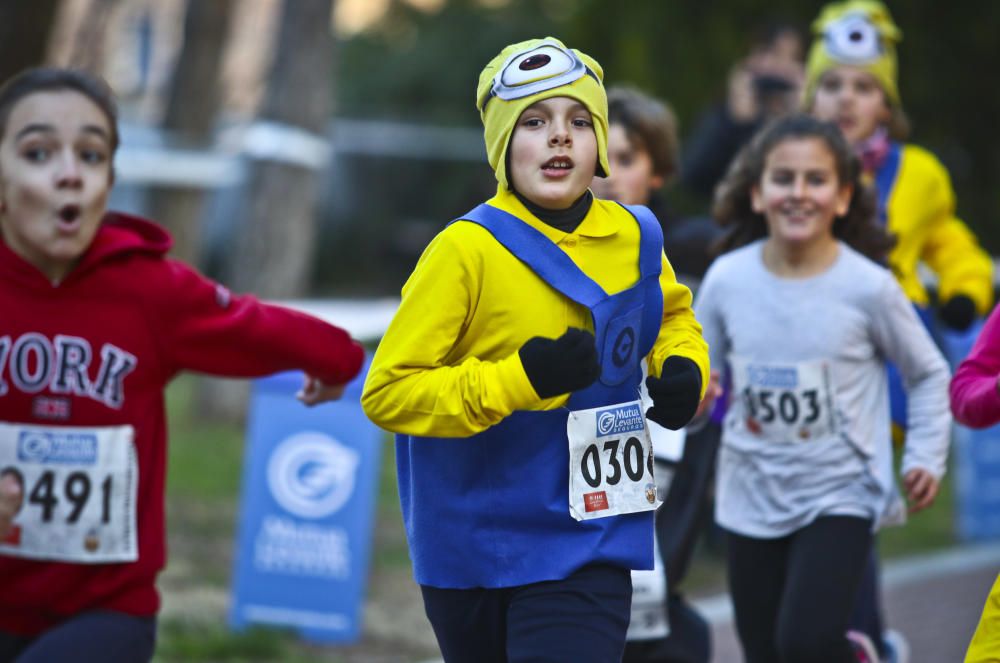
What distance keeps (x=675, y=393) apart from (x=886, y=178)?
2823mm

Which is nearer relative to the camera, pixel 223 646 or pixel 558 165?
pixel 558 165

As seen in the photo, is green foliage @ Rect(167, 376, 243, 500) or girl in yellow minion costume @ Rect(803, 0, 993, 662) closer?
girl in yellow minion costume @ Rect(803, 0, 993, 662)

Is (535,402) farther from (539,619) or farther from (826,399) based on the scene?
(826,399)

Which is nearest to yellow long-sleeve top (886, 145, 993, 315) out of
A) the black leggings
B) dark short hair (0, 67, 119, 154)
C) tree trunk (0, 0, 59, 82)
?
the black leggings

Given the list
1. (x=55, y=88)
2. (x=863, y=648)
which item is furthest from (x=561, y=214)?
(x=863, y=648)

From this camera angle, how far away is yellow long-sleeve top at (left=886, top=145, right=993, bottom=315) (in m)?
6.00

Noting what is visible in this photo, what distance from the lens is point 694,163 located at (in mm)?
7902

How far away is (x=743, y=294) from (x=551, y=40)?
149cm

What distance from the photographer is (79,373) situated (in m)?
3.86

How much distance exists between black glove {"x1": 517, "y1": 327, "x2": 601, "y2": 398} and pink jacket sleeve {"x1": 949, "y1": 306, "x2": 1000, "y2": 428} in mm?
1259

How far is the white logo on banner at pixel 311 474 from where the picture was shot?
682 centimetres

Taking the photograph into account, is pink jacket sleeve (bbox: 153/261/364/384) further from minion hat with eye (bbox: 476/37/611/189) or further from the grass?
the grass

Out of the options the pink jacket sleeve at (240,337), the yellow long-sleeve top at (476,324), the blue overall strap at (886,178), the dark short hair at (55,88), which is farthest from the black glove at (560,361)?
the blue overall strap at (886,178)

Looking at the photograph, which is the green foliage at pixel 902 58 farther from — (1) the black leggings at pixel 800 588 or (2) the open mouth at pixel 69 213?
(2) the open mouth at pixel 69 213
